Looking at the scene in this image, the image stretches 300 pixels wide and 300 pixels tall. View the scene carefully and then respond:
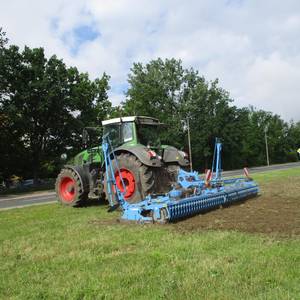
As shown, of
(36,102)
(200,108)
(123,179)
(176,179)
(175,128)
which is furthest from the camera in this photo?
(200,108)

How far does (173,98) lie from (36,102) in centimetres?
2653

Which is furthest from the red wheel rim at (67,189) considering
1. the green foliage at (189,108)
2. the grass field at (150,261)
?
the green foliage at (189,108)

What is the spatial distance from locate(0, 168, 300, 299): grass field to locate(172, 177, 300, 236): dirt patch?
1.6 inches

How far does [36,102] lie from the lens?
1358 inches

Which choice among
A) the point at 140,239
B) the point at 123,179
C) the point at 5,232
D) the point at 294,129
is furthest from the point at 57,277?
the point at 294,129

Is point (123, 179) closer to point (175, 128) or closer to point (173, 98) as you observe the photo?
point (175, 128)

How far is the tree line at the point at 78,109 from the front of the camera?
3428cm

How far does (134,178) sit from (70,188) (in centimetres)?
336

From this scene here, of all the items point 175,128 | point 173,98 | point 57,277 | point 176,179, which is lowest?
point 57,277

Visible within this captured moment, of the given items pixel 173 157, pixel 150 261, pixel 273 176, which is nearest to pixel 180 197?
pixel 173 157

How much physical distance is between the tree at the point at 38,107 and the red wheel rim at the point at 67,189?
21.1 m

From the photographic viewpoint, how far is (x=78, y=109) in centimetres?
3828

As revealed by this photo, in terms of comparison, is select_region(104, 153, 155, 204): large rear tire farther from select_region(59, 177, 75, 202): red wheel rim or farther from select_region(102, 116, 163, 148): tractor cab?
select_region(59, 177, 75, 202): red wheel rim

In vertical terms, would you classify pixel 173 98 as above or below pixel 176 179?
above
